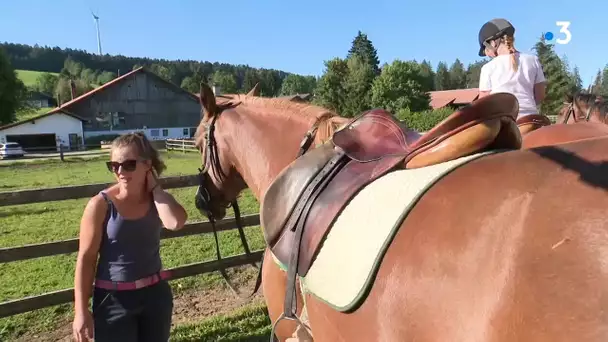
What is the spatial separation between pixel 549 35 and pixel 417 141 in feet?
7.79

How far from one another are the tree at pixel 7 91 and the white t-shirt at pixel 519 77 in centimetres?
6020

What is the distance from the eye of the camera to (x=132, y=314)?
8.25 feet

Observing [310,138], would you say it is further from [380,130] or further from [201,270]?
[201,270]

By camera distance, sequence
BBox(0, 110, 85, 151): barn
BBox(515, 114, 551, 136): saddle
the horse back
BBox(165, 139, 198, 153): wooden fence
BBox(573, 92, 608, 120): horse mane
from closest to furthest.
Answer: the horse back → BBox(515, 114, 551, 136): saddle → BBox(573, 92, 608, 120): horse mane → BBox(165, 139, 198, 153): wooden fence → BBox(0, 110, 85, 151): barn

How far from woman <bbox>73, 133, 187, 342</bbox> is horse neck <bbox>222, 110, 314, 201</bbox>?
522 mm

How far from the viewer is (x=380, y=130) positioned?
1.88 metres

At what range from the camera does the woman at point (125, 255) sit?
2.46 m

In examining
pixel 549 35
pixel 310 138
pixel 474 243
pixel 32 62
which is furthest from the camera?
pixel 32 62

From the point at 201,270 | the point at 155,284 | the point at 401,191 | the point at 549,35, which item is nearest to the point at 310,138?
the point at 401,191

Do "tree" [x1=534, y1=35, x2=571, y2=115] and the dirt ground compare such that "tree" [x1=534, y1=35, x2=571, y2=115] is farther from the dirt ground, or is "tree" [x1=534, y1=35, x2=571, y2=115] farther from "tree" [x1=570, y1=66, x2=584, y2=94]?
the dirt ground

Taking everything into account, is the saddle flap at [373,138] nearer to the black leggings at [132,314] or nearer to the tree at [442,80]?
the black leggings at [132,314]

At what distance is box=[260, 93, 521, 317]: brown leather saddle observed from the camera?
5.09 feet

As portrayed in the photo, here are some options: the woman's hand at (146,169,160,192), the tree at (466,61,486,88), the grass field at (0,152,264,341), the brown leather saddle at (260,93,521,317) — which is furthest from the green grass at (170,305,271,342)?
the tree at (466,61,486,88)

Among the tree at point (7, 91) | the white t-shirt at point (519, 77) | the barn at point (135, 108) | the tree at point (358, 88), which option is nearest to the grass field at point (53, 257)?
the white t-shirt at point (519, 77)
